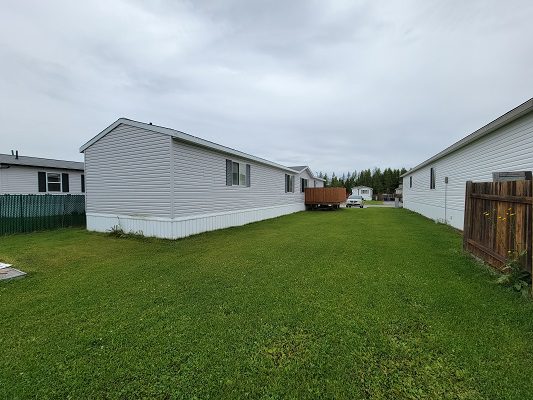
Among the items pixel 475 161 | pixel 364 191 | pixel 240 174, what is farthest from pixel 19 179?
pixel 364 191

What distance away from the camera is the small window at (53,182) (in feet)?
53.0

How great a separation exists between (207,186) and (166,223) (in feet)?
7.46

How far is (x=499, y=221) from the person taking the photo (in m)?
4.80

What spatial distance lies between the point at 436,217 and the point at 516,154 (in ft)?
26.2

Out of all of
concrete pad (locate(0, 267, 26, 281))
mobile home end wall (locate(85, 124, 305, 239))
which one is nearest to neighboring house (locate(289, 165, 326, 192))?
mobile home end wall (locate(85, 124, 305, 239))

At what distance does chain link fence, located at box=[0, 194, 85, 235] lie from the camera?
10.5 metres

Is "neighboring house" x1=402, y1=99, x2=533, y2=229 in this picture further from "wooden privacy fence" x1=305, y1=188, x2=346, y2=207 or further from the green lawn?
"wooden privacy fence" x1=305, y1=188, x2=346, y2=207

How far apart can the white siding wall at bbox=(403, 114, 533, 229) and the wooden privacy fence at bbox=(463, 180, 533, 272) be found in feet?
6.65

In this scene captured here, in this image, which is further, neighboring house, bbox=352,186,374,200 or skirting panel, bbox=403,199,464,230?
neighboring house, bbox=352,186,374,200

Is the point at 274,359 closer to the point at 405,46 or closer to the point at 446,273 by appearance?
the point at 446,273

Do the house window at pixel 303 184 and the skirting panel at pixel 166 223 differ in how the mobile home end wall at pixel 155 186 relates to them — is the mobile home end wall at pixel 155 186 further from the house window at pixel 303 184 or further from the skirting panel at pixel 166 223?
the house window at pixel 303 184

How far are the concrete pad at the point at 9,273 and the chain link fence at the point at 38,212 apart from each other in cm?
658

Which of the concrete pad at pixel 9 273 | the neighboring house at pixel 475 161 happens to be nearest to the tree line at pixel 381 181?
the neighboring house at pixel 475 161

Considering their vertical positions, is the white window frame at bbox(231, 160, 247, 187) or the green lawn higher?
the white window frame at bbox(231, 160, 247, 187)
